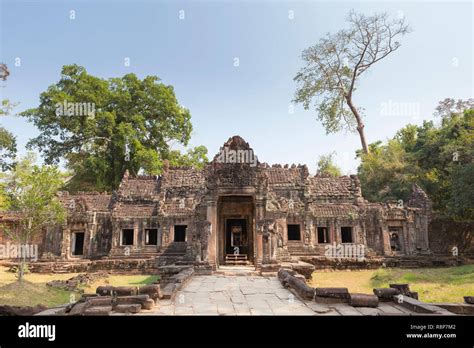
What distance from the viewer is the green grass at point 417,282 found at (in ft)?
34.5

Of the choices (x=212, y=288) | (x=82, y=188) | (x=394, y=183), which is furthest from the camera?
(x=82, y=188)

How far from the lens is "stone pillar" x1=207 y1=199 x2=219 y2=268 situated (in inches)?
496

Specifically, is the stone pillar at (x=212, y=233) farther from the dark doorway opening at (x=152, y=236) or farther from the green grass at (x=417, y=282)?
the dark doorway opening at (x=152, y=236)

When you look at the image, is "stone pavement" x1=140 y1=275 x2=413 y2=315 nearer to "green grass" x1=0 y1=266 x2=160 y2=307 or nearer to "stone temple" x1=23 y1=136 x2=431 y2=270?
"green grass" x1=0 y1=266 x2=160 y2=307

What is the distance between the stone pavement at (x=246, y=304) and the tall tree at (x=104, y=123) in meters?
20.5

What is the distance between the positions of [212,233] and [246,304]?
619 cm

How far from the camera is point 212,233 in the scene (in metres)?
12.9

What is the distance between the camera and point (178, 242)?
20188mm

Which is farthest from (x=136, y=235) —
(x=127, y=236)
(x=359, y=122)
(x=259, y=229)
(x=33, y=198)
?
(x=359, y=122)

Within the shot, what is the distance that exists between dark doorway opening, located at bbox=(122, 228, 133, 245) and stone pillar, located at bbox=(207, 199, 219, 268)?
9.76 m

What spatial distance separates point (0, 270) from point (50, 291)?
8939 mm
